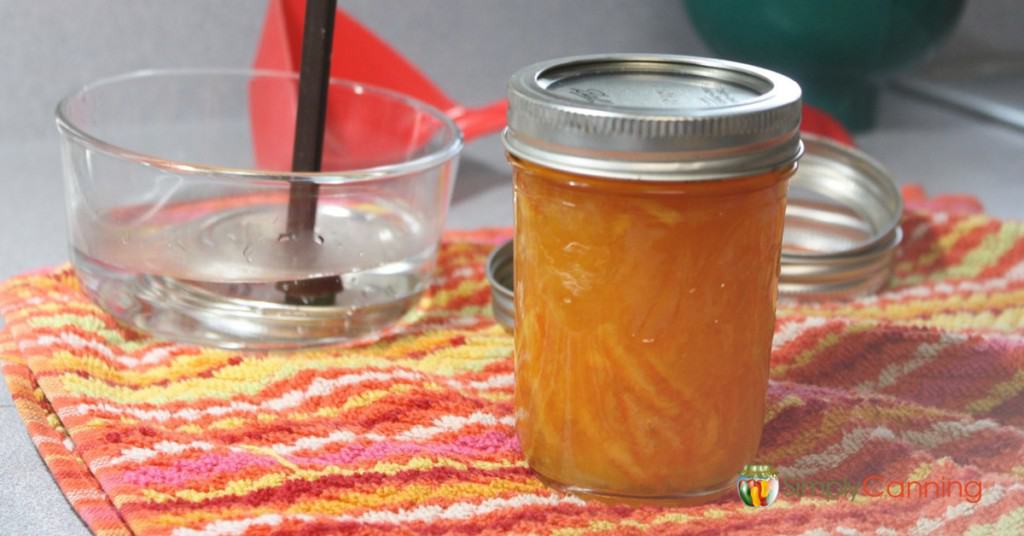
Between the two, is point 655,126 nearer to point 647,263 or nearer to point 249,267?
point 647,263

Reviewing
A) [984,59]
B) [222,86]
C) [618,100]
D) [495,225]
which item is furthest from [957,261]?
[984,59]

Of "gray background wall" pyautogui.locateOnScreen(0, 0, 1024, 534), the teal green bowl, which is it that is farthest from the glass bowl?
the teal green bowl

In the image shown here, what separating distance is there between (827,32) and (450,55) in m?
0.38

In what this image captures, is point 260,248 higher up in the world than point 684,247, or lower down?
lower down

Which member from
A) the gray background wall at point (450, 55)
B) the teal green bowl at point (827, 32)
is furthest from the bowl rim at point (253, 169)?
the teal green bowl at point (827, 32)

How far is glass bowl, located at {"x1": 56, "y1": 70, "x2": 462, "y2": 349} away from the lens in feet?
2.16

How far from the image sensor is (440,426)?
0.57 metres

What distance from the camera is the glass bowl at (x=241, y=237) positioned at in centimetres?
66

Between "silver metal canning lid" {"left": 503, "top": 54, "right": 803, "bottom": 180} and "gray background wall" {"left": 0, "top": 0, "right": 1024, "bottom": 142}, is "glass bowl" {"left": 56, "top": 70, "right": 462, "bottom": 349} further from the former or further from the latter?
"gray background wall" {"left": 0, "top": 0, "right": 1024, "bottom": 142}

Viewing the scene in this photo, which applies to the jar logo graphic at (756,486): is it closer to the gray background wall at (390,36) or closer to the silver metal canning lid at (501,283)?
the silver metal canning lid at (501,283)

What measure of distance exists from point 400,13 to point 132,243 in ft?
1.87

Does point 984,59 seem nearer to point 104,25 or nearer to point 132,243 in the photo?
point 104,25

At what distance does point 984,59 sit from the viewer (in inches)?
55.1

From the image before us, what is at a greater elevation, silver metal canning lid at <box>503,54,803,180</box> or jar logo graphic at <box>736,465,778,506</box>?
silver metal canning lid at <box>503,54,803,180</box>
